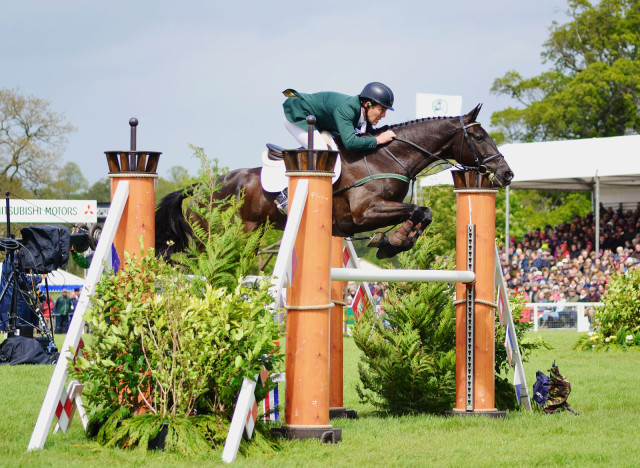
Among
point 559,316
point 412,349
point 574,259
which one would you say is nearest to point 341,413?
point 412,349

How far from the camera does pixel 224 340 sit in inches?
185

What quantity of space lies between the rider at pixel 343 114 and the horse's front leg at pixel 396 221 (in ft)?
1.56

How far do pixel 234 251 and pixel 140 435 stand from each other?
1220 millimetres

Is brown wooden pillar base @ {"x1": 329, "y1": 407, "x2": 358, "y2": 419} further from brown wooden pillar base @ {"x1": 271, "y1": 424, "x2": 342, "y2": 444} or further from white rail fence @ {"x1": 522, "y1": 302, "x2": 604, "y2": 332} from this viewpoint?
white rail fence @ {"x1": 522, "y1": 302, "x2": 604, "y2": 332}

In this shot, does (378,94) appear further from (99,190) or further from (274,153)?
(99,190)

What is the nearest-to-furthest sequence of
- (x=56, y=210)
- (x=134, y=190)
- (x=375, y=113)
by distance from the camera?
(x=134, y=190) → (x=375, y=113) → (x=56, y=210)

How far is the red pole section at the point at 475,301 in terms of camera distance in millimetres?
6234

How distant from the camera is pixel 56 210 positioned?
28078 millimetres

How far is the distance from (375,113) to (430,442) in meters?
2.63

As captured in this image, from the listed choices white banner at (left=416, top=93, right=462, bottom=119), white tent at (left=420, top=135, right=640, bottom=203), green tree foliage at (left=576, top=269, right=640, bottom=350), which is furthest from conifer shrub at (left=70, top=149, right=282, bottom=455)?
white banner at (left=416, top=93, right=462, bottom=119)

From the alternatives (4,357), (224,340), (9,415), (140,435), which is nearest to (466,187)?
(224,340)

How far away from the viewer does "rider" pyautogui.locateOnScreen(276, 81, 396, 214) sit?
6.33m

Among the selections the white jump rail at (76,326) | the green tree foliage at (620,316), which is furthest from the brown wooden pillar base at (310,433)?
the green tree foliage at (620,316)

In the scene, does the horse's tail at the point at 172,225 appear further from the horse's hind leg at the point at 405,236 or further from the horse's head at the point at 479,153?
the horse's head at the point at 479,153
